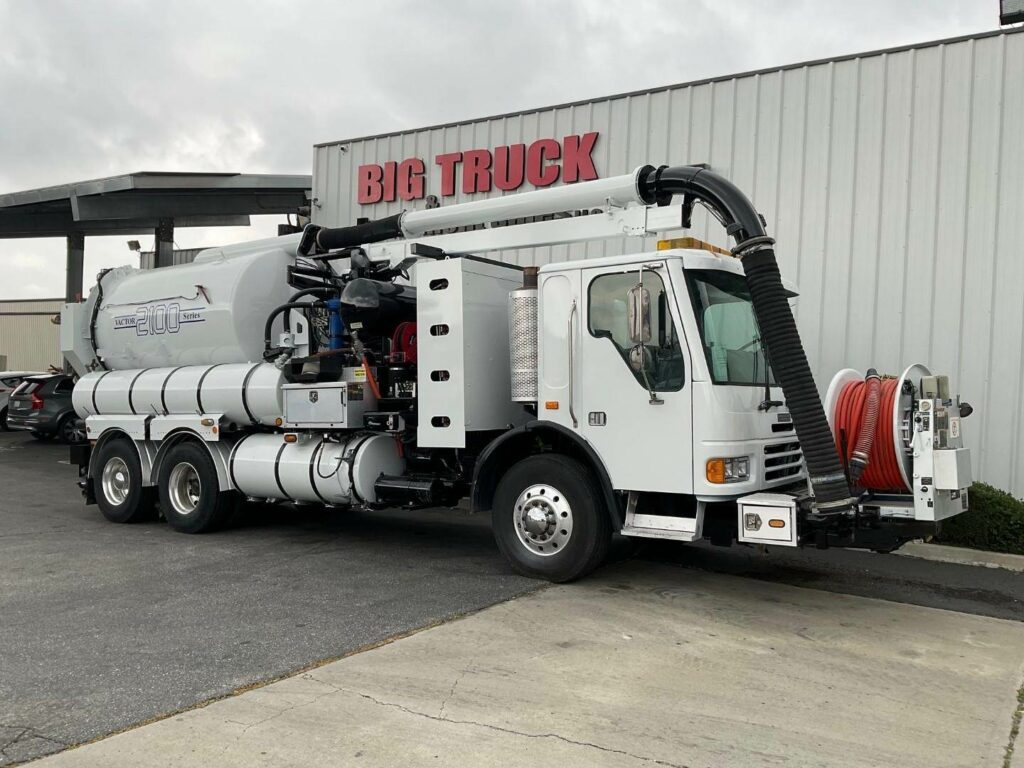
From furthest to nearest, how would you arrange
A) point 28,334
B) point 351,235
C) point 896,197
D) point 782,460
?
point 28,334
point 896,197
point 351,235
point 782,460

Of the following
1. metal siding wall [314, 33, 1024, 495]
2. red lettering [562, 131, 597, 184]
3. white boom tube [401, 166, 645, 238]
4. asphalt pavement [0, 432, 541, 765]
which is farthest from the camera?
red lettering [562, 131, 597, 184]

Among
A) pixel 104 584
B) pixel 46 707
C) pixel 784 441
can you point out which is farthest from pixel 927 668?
pixel 104 584

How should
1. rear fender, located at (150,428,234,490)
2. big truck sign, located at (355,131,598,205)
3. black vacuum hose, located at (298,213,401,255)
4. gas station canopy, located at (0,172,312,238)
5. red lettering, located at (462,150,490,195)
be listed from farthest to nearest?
1. gas station canopy, located at (0,172,312,238)
2. red lettering, located at (462,150,490,195)
3. big truck sign, located at (355,131,598,205)
4. rear fender, located at (150,428,234,490)
5. black vacuum hose, located at (298,213,401,255)

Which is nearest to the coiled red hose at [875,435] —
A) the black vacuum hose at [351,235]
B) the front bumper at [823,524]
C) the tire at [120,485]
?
the front bumper at [823,524]

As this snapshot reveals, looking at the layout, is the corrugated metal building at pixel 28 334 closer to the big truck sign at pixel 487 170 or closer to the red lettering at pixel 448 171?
the big truck sign at pixel 487 170

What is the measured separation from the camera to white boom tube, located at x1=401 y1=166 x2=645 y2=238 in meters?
7.06

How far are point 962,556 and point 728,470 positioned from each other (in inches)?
150

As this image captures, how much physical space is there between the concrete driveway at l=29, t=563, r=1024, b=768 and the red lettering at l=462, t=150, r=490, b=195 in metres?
8.34

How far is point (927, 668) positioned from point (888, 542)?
945 mm

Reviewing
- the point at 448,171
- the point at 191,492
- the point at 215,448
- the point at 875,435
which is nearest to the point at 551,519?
the point at 875,435

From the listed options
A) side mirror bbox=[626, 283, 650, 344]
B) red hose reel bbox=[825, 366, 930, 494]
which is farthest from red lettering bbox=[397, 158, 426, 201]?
red hose reel bbox=[825, 366, 930, 494]

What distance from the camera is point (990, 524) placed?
8.23m

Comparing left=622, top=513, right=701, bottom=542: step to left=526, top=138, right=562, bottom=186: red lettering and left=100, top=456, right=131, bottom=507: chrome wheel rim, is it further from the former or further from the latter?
left=526, top=138, right=562, bottom=186: red lettering

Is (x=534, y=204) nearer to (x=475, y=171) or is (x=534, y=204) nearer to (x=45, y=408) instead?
(x=475, y=171)
